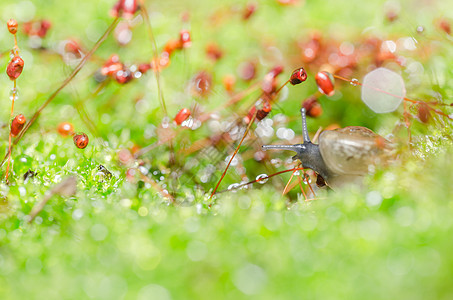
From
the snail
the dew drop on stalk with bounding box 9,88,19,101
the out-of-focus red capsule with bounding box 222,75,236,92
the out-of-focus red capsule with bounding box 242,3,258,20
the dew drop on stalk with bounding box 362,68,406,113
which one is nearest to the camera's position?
the snail

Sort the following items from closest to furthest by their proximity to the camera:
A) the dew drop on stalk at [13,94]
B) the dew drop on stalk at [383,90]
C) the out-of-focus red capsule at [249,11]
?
the dew drop on stalk at [13,94] → the dew drop on stalk at [383,90] → the out-of-focus red capsule at [249,11]

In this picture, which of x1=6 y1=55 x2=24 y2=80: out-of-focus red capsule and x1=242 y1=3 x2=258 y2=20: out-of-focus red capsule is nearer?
x1=6 y1=55 x2=24 y2=80: out-of-focus red capsule

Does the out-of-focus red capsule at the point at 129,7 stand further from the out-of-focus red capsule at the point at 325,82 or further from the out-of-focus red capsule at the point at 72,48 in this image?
the out-of-focus red capsule at the point at 325,82

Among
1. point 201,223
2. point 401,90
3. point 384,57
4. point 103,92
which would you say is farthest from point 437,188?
point 103,92

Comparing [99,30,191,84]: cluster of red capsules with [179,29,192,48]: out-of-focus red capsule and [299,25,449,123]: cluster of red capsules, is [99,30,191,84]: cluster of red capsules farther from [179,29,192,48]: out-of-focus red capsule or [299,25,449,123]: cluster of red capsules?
[299,25,449,123]: cluster of red capsules

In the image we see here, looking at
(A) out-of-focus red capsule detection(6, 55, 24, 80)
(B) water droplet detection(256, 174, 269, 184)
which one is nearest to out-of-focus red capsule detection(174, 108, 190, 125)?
(B) water droplet detection(256, 174, 269, 184)

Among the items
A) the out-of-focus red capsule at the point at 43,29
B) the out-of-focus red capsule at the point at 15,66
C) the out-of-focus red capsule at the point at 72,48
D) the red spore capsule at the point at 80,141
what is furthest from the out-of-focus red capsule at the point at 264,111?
the out-of-focus red capsule at the point at 43,29
